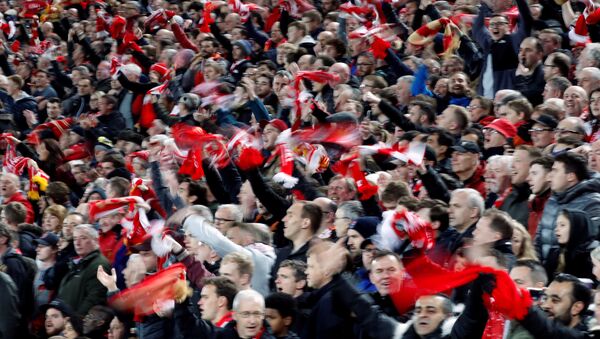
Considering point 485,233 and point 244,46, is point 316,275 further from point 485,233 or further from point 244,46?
point 244,46

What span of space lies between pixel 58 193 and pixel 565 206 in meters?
4.74

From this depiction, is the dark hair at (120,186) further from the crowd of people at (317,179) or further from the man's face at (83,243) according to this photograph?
the man's face at (83,243)

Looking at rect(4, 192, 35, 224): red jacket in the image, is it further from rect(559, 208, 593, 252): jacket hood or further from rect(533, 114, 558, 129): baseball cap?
rect(559, 208, 593, 252): jacket hood

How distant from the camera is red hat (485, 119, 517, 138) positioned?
8.98 m

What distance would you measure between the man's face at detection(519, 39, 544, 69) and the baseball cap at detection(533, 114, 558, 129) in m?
1.80

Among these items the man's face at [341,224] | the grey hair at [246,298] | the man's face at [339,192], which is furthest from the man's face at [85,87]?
the grey hair at [246,298]

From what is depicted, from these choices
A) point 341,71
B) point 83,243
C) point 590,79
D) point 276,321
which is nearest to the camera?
point 276,321

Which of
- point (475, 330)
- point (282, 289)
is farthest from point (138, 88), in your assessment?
point (475, 330)

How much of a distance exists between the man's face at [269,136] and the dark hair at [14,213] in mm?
2014

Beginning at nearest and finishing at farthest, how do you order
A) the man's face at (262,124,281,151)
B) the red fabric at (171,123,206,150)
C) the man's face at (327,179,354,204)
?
1. the man's face at (327,179,354,204)
2. the red fabric at (171,123,206,150)
3. the man's face at (262,124,281,151)

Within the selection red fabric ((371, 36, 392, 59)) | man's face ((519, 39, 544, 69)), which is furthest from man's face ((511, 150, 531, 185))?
red fabric ((371, 36, 392, 59))

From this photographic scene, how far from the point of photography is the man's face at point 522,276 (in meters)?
6.22

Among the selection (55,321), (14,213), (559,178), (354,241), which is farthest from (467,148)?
(14,213)

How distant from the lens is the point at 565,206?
730 centimetres
